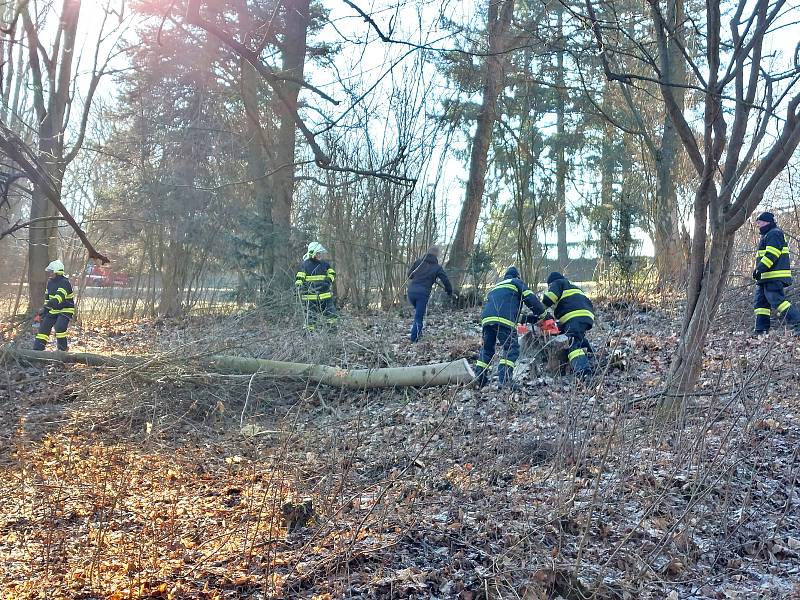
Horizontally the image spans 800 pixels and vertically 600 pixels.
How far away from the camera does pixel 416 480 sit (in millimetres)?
5094

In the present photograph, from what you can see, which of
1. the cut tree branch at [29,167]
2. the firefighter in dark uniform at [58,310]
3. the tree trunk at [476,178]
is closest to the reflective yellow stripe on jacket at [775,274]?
the tree trunk at [476,178]

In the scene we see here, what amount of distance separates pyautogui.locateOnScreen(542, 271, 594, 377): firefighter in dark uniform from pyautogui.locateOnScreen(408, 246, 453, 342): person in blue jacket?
3203mm

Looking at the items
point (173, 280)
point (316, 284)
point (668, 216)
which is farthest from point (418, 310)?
point (173, 280)

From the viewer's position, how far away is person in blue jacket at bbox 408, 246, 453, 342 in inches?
456

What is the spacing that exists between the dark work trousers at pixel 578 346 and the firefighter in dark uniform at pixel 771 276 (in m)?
2.79

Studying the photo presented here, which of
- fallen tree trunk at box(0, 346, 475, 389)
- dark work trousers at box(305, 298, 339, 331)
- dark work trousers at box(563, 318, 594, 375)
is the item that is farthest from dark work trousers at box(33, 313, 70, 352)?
dark work trousers at box(563, 318, 594, 375)

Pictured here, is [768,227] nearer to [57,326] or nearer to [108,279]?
[57,326]

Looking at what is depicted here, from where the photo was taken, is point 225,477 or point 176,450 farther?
point 176,450

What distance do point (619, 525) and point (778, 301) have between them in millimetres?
6358

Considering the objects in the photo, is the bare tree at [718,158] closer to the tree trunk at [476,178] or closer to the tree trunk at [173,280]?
the tree trunk at [476,178]

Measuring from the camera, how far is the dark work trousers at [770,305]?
9609 mm

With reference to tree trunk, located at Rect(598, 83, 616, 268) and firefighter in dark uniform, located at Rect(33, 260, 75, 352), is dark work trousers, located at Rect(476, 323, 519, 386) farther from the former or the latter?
tree trunk, located at Rect(598, 83, 616, 268)

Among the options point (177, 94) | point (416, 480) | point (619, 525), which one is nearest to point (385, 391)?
point (416, 480)

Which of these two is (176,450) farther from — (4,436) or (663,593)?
(663,593)
